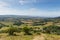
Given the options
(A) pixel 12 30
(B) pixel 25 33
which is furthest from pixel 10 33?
(B) pixel 25 33

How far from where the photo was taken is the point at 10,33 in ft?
108

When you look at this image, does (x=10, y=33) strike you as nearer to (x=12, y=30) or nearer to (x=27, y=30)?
(x=12, y=30)

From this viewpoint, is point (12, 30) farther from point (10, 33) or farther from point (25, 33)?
point (25, 33)

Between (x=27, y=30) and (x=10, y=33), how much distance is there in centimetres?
475

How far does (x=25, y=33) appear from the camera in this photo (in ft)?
112

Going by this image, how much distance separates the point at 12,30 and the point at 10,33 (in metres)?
0.98

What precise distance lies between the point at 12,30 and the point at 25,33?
151 inches

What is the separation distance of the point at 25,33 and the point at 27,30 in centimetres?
99

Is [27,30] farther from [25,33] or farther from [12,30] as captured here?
[12,30]

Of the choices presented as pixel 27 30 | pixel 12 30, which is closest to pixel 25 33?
pixel 27 30

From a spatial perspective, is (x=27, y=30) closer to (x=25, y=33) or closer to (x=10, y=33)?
(x=25, y=33)

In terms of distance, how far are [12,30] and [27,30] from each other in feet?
13.9

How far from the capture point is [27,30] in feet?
113
